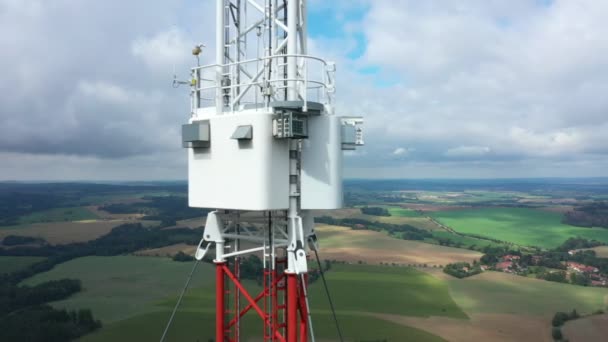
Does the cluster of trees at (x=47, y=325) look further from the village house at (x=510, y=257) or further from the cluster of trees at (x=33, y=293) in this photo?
the village house at (x=510, y=257)

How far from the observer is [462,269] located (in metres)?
88.8

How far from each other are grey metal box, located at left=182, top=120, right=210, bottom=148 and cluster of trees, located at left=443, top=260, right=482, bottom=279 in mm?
83298

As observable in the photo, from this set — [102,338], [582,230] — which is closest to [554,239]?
[582,230]

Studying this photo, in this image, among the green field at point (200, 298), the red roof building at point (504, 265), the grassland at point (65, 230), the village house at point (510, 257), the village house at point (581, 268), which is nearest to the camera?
the green field at point (200, 298)

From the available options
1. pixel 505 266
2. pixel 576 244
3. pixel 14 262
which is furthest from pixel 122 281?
pixel 576 244

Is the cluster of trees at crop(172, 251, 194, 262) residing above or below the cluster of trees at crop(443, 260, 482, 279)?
above

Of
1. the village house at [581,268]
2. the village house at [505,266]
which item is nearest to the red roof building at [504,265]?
the village house at [505,266]

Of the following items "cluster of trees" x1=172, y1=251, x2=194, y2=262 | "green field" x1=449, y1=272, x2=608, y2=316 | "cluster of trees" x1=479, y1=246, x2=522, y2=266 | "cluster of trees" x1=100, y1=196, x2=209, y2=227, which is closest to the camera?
"green field" x1=449, y1=272, x2=608, y2=316

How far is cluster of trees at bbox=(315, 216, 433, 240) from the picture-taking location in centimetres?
13550

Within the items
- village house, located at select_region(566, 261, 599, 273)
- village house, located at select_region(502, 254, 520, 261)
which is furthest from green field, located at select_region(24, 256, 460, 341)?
village house, located at select_region(566, 261, 599, 273)

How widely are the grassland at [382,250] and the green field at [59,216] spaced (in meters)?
96.6

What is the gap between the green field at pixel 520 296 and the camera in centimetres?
6375

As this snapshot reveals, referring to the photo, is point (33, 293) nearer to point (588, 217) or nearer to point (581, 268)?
point (581, 268)

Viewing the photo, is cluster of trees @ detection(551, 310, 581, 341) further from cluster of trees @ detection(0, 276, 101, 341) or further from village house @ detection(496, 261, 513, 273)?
cluster of trees @ detection(0, 276, 101, 341)
